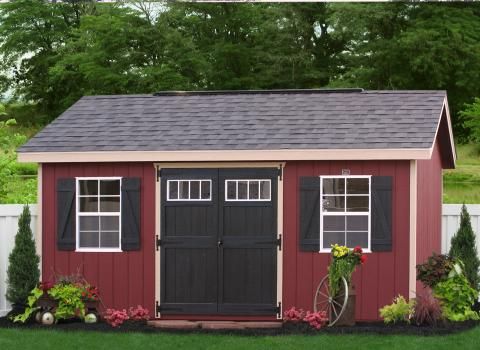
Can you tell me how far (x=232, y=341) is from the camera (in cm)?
1273

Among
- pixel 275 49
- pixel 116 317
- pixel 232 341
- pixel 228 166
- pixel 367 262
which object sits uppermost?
pixel 275 49

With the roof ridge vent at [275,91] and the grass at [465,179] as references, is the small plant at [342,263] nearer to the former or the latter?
the roof ridge vent at [275,91]

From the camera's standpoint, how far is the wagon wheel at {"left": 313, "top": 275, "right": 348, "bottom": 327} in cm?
1363

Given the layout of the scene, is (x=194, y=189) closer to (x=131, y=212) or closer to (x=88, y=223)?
(x=131, y=212)

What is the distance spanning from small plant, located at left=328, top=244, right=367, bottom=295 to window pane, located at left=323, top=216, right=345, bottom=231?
0.69 metres

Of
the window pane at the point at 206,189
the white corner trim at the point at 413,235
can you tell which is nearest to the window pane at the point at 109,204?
the window pane at the point at 206,189

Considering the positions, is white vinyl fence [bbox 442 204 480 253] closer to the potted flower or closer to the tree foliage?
the potted flower

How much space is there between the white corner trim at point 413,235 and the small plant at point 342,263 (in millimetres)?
766

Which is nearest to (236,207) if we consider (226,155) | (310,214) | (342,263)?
(226,155)

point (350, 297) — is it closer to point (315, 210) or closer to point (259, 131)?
point (315, 210)

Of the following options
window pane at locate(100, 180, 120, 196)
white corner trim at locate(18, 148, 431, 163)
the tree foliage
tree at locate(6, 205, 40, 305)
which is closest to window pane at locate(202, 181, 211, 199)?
white corner trim at locate(18, 148, 431, 163)

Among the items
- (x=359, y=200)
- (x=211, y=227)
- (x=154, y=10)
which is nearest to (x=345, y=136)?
(x=359, y=200)

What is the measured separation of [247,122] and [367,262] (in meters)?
2.72

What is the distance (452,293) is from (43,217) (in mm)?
5715
